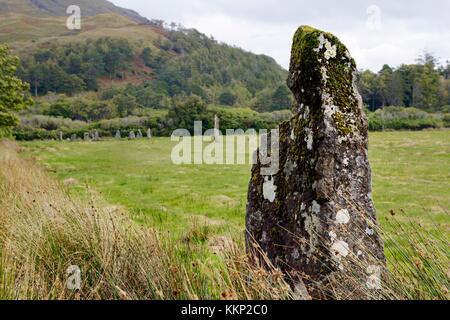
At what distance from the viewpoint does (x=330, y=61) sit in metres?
4.62

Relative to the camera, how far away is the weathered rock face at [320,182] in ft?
13.5

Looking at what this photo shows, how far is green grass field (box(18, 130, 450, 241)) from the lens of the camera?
1052 cm

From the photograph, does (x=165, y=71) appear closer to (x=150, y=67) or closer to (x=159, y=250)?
(x=150, y=67)

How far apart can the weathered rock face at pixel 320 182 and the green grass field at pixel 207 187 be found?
2018mm

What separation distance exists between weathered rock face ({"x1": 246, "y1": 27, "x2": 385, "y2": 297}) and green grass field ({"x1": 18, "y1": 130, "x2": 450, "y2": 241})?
202 centimetres

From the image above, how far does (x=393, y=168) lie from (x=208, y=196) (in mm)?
10918

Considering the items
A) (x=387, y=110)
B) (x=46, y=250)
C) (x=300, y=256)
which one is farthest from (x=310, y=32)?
(x=387, y=110)

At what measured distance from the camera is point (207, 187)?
56.2ft

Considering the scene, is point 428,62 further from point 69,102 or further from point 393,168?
point 393,168

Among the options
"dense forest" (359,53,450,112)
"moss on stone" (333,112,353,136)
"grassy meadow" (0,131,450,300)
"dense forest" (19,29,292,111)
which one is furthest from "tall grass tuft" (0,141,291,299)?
"dense forest" (19,29,292,111)

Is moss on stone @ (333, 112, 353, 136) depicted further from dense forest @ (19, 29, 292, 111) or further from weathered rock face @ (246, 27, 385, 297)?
dense forest @ (19, 29, 292, 111)

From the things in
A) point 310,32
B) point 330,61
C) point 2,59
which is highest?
point 2,59

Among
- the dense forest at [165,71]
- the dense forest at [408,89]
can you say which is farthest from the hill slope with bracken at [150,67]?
the dense forest at [408,89]

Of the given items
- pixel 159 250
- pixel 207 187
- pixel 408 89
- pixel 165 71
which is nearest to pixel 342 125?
pixel 159 250
